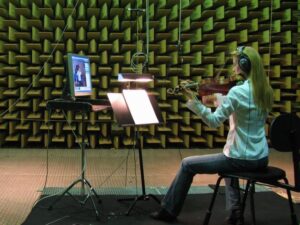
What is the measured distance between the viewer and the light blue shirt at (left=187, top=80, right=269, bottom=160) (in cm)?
262

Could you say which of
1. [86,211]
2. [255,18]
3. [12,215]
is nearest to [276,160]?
[255,18]

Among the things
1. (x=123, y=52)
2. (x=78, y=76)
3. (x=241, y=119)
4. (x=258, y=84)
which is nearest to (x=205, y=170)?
(x=241, y=119)

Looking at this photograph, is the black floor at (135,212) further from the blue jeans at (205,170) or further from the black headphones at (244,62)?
the black headphones at (244,62)

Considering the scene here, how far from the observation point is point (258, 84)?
2.65 meters

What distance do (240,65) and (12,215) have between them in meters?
1.94

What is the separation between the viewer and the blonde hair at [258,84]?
2.63m

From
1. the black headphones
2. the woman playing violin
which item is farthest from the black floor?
the black headphones

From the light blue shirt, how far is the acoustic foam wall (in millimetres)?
2807

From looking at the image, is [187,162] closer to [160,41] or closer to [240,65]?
[240,65]

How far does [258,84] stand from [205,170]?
0.65 meters

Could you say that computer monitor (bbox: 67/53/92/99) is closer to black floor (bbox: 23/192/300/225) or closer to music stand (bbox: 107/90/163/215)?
music stand (bbox: 107/90/163/215)

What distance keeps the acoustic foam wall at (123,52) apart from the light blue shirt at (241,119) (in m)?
2.81

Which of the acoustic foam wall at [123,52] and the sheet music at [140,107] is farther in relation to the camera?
the acoustic foam wall at [123,52]

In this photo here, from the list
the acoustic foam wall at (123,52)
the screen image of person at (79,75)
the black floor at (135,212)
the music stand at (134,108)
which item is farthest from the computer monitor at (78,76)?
the acoustic foam wall at (123,52)
